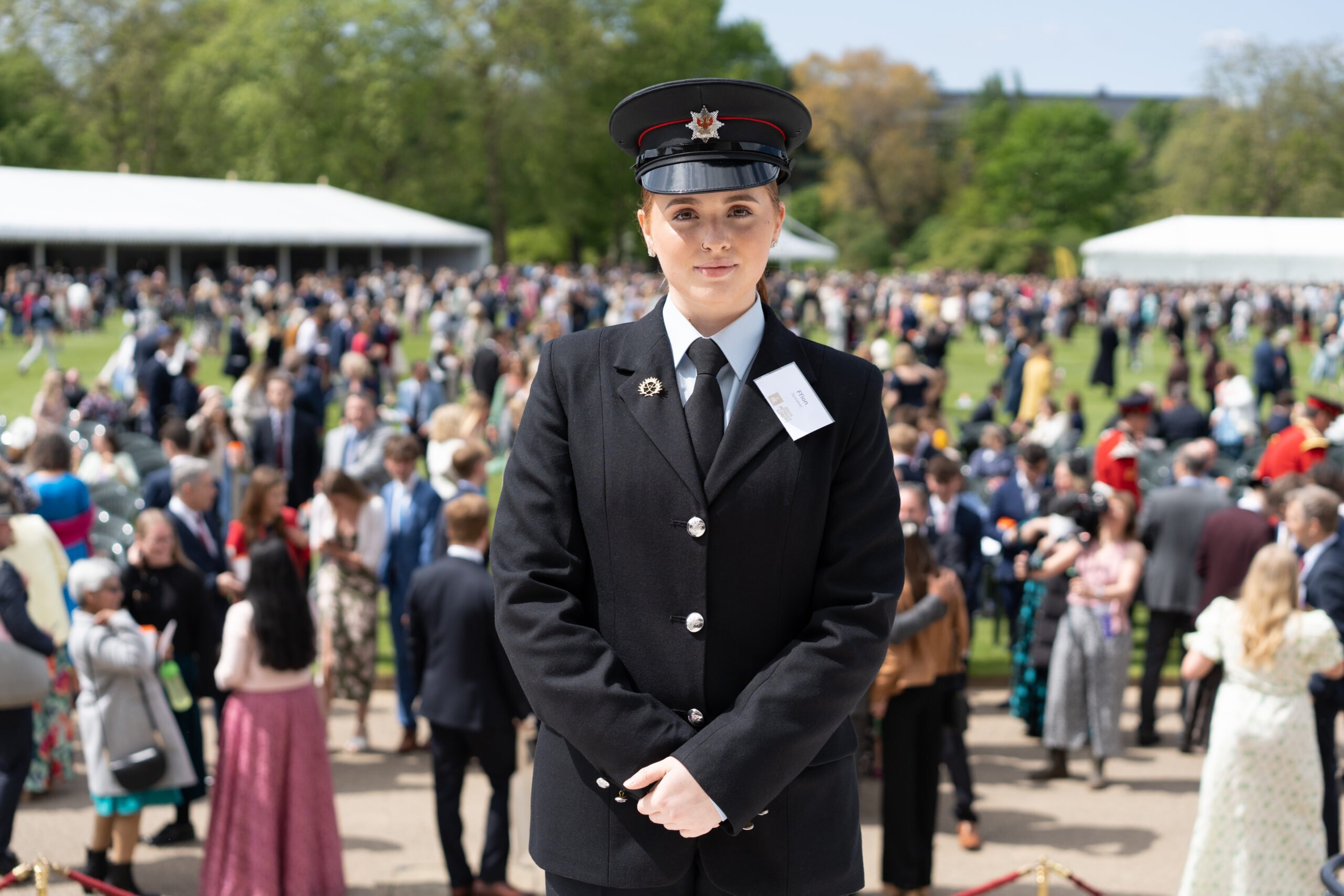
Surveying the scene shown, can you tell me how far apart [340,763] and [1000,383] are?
40.7 ft

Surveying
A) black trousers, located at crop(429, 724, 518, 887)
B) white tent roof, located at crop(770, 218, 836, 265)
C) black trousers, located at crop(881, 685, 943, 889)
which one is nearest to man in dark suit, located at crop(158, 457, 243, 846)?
black trousers, located at crop(429, 724, 518, 887)

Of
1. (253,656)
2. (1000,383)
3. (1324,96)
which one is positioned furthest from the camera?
(1324,96)

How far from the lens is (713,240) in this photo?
225cm

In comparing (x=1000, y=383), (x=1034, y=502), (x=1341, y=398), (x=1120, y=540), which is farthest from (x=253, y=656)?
(x=1341, y=398)

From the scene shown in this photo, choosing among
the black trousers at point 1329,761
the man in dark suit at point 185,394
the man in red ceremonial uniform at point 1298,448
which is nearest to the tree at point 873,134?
the man in dark suit at point 185,394

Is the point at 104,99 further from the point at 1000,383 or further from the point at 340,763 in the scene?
the point at 340,763

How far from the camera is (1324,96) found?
2219 centimetres

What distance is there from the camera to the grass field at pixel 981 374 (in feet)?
35.3

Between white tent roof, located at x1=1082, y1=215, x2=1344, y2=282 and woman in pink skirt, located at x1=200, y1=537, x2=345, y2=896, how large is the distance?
29.5ft

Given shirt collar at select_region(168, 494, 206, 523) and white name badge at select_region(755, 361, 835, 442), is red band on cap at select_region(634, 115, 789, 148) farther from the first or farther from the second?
shirt collar at select_region(168, 494, 206, 523)

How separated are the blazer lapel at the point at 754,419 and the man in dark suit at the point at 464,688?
12.2ft

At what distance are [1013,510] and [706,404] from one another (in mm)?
8072

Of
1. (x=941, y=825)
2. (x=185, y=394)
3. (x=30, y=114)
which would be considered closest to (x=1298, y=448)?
(x=941, y=825)

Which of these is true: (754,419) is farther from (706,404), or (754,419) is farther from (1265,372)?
(1265,372)
